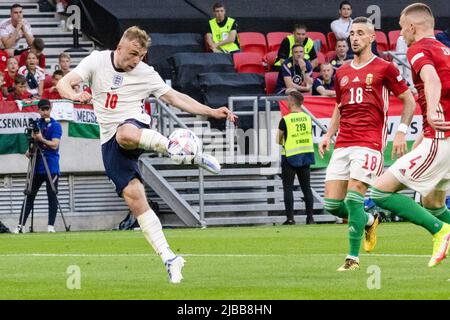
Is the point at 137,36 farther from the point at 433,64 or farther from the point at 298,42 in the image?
the point at 298,42

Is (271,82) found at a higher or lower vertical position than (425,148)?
lower

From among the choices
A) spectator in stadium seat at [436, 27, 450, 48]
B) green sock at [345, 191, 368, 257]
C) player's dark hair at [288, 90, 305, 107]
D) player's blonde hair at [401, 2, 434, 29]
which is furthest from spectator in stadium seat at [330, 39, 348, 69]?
player's blonde hair at [401, 2, 434, 29]

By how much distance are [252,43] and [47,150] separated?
7778 mm

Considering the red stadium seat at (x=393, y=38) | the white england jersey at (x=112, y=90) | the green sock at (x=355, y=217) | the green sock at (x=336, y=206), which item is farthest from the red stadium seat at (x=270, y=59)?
the white england jersey at (x=112, y=90)

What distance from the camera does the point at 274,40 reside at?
3027 cm

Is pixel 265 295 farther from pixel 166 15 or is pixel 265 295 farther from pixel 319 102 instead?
pixel 166 15

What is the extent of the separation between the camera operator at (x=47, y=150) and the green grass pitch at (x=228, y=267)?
2336mm

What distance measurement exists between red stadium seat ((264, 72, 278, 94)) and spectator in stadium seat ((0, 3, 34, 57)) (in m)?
4.99

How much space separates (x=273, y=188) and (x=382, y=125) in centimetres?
1251

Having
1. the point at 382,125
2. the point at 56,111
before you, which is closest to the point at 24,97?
the point at 56,111

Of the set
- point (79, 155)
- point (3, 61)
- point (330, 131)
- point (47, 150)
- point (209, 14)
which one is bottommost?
point (79, 155)

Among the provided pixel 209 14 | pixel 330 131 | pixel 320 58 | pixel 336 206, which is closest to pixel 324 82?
pixel 320 58

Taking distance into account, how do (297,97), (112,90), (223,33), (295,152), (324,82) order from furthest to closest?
(223,33), (324,82), (295,152), (297,97), (112,90)

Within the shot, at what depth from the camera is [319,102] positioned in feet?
86.2
